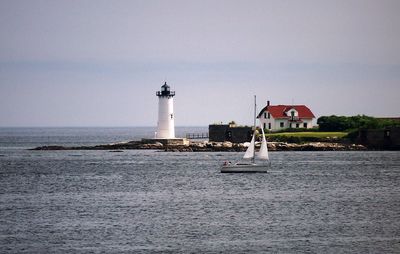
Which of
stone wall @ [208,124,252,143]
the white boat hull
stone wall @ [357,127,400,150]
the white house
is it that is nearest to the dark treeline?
stone wall @ [357,127,400,150]

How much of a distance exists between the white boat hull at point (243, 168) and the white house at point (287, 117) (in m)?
50.2

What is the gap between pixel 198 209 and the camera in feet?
169

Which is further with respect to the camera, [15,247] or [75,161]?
[75,161]

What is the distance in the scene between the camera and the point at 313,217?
47844mm

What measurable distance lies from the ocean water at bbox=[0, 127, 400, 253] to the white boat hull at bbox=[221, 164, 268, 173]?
1.74 feet

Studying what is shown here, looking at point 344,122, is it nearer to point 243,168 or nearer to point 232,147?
point 232,147

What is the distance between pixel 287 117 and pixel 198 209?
80728mm

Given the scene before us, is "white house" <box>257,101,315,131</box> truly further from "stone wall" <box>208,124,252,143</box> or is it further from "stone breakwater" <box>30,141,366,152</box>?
"stone breakwater" <box>30,141,366,152</box>

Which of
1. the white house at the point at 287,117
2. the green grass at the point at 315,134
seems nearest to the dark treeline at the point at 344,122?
the green grass at the point at 315,134

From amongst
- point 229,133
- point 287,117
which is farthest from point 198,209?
point 287,117

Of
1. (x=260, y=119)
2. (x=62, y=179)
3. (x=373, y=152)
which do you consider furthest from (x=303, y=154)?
(x=62, y=179)

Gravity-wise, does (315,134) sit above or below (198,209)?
above

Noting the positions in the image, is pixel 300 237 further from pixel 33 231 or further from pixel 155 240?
pixel 33 231

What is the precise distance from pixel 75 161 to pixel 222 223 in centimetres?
6206
